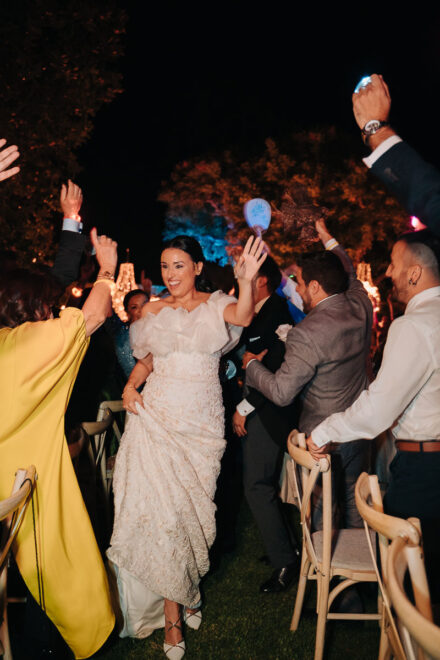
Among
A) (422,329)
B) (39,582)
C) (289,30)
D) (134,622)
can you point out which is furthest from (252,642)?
(289,30)

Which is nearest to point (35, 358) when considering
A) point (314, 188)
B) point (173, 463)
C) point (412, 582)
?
point (173, 463)

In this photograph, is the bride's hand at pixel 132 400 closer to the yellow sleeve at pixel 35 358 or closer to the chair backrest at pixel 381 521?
the yellow sleeve at pixel 35 358

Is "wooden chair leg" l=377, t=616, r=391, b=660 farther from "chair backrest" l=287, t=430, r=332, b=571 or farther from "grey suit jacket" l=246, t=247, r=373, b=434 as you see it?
"grey suit jacket" l=246, t=247, r=373, b=434

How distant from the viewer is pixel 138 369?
3039 millimetres

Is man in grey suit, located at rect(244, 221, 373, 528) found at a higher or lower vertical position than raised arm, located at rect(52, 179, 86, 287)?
lower

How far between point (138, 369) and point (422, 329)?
1.74 metres

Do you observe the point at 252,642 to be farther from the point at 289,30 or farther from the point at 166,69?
the point at 166,69

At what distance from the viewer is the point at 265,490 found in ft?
10.8

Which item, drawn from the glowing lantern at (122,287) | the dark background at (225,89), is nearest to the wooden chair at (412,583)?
the glowing lantern at (122,287)

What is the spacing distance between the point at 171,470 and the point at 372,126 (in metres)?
1.94

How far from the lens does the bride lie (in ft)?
8.58

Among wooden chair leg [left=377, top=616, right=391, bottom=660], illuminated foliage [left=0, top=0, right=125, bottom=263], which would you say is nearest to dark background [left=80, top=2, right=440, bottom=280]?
illuminated foliage [left=0, top=0, right=125, bottom=263]

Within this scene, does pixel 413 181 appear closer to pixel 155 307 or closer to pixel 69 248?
pixel 155 307

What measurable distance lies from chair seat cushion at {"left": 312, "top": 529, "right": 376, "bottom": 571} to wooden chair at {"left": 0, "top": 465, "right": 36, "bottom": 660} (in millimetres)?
1411
